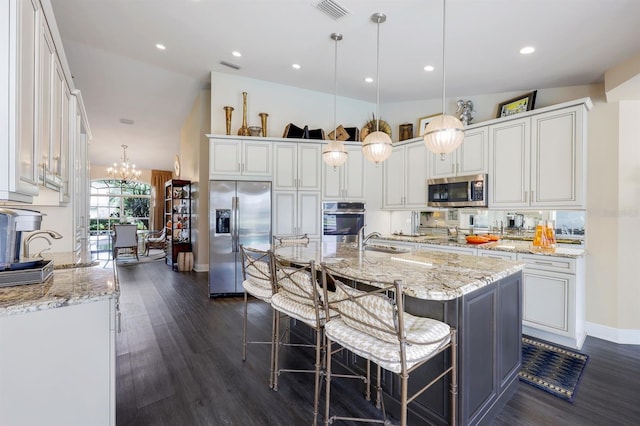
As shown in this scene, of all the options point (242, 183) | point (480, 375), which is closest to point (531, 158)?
point (480, 375)

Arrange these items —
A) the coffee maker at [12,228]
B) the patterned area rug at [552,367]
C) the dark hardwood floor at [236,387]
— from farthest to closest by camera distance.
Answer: the patterned area rug at [552,367], the dark hardwood floor at [236,387], the coffee maker at [12,228]

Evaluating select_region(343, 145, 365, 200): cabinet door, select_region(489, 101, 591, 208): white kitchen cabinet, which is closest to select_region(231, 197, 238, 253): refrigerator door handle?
select_region(343, 145, 365, 200): cabinet door

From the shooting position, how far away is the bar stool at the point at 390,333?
1261 millimetres

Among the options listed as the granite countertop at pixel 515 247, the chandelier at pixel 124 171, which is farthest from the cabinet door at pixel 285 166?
the chandelier at pixel 124 171

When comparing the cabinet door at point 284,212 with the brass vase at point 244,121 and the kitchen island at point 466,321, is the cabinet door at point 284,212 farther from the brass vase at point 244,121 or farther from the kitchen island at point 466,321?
the kitchen island at point 466,321

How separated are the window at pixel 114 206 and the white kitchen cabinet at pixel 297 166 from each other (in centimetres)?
842

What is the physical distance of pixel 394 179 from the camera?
485cm

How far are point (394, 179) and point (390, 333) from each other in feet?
12.5

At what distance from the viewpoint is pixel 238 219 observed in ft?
14.5

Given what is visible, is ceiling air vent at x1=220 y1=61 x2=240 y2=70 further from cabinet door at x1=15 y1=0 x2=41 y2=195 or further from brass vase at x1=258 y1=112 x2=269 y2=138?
cabinet door at x1=15 y1=0 x2=41 y2=195

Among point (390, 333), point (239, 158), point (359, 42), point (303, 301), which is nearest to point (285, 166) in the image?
point (239, 158)

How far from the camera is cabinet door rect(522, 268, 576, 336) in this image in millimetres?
2775

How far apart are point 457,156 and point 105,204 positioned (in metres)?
12.4

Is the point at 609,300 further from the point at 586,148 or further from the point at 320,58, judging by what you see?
the point at 320,58
